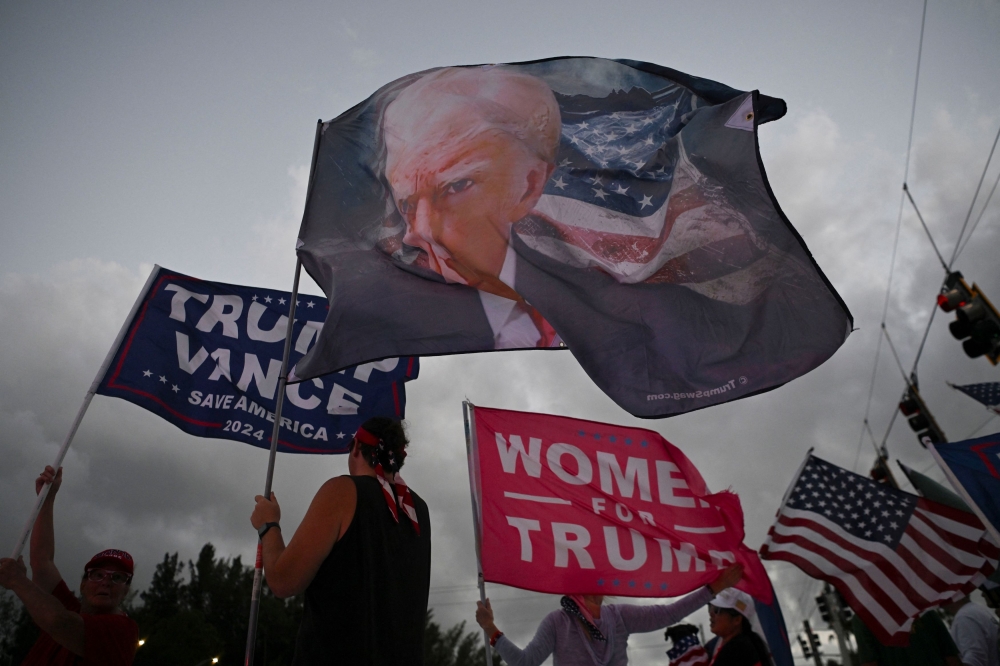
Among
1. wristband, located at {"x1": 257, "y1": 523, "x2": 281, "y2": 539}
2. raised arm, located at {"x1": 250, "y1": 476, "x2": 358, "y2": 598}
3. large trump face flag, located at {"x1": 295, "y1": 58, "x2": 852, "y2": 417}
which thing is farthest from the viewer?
large trump face flag, located at {"x1": 295, "y1": 58, "x2": 852, "y2": 417}

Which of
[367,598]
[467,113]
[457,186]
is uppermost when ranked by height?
[467,113]

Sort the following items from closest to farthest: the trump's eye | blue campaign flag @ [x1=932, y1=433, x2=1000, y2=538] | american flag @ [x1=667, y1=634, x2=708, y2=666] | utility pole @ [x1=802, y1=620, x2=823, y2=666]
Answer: the trump's eye
blue campaign flag @ [x1=932, y1=433, x2=1000, y2=538]
american flag @ [x1=667, y1=634, x2=708, y2=666]
utility pole @ [x1=802, y1=620, x2=823, y2=666]

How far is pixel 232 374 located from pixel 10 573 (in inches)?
105

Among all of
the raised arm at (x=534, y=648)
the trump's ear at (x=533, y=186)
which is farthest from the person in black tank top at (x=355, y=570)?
the trump's ear at (x=533, y=186)

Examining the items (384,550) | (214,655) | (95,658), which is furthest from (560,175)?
(214,655)

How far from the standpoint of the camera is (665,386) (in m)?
3.96

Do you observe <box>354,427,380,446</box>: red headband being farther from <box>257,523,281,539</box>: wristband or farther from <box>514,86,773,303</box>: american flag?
<box>514,86,773,303</box>: american flag

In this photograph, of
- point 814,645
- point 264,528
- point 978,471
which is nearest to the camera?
point 264,528

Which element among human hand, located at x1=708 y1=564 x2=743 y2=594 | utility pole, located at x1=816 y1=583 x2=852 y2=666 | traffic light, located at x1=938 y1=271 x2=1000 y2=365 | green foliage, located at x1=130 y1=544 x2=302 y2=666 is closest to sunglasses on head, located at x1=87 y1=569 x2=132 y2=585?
human hand, located at x1=708 y1=564 x2=743 y2=594

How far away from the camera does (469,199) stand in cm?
454

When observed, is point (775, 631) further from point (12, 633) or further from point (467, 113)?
point (12, 633)

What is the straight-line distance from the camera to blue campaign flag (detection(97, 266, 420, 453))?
5270 millimetres

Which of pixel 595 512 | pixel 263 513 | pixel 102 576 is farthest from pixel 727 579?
pixel 102 576

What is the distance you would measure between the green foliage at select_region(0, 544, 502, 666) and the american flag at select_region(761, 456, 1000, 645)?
19.2 m
